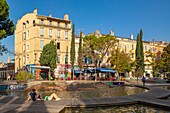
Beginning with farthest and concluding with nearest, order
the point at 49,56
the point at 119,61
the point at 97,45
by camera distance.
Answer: the point at 119,61 → the point at 97,45 → the point at 49,56

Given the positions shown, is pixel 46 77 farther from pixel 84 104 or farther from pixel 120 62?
pixel 84 104

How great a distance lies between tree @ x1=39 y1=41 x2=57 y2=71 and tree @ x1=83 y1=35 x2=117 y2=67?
8567 millimetres

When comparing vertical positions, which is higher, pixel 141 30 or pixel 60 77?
pixel 141 30

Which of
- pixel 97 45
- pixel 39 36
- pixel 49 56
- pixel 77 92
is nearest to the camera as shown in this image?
pixel 77 92

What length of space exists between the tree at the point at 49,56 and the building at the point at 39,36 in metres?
3.33

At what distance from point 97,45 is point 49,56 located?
12865 mm

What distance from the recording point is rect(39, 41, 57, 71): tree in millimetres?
50469

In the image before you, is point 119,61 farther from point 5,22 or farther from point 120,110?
point 120,110

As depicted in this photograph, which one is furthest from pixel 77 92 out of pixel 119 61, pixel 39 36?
pixel 39 36

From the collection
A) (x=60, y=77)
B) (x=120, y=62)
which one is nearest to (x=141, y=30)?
(x=120, y=62)

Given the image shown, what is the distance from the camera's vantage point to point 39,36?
178ft

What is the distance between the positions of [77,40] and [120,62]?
49.4ft

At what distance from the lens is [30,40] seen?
55.7 meters

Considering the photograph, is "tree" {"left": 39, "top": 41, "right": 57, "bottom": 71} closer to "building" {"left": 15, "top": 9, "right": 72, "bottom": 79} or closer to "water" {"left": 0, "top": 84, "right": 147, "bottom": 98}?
"building" {"left": 15, "top": 9, "right": 72, "bottom": 79}
